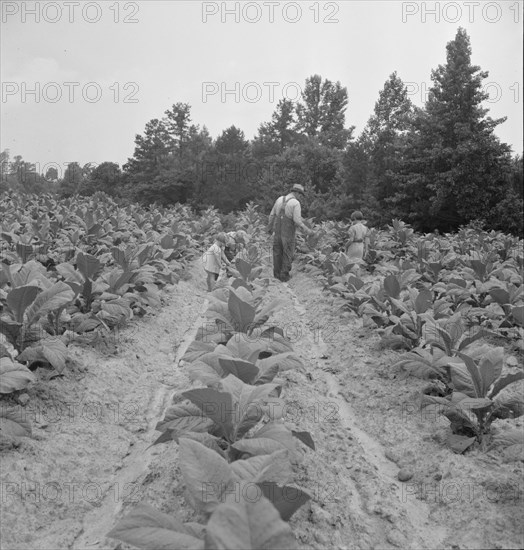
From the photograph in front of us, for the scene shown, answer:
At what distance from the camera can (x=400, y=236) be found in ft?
42.0

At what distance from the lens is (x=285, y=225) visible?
32.1 feet

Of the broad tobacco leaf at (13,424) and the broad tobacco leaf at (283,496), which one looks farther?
the broad tobacco leaf at (13,424)

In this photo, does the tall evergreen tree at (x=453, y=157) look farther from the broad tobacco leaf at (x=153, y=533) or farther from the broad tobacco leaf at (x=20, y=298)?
the broad tobacco leaf at (x=153, y=533)

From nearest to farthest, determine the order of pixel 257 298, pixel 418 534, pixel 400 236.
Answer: pixel 418 534, pixel 257 298, pixel 400 236

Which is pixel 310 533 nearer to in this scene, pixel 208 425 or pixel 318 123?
pixel 208 425

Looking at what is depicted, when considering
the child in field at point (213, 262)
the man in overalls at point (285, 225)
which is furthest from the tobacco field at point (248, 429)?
the man in overalls at point (285, 225)

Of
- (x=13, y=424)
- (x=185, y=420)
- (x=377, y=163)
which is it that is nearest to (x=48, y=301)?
(x=13, y=424)

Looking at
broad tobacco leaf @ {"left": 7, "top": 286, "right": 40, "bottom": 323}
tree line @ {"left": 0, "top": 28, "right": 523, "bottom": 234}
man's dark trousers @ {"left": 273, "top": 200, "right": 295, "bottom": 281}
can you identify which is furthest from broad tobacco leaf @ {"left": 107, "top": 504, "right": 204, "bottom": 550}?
tree line @ {"left": 0, "top": 28, "right": 523, "bottom": 234}

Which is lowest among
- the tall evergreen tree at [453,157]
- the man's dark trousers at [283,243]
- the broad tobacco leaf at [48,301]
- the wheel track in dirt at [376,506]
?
the wheel track in dirt at [376,506]

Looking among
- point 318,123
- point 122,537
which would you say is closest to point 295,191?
point 122,537

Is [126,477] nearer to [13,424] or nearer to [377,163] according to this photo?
[13,424]

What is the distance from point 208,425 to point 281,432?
414 mm

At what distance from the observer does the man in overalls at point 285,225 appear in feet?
31.7

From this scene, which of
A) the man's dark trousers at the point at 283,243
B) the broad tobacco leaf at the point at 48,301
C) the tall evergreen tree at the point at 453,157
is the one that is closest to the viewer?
the broad tobacco leaf at the point at 48,301
